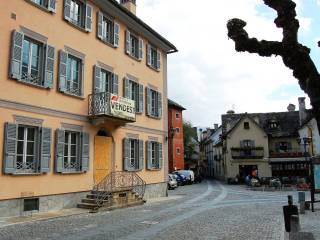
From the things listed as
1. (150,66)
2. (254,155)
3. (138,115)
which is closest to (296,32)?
(138,115)

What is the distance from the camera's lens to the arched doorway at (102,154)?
1878cm

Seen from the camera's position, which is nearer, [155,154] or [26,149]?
[26,149]

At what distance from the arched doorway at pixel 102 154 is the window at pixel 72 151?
95cm

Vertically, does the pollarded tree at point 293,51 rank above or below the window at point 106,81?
below

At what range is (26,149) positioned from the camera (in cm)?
1473

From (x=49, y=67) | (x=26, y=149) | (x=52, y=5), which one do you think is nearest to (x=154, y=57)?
(x=52, y=5)

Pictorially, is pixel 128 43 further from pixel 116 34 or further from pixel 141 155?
pixel 141 155

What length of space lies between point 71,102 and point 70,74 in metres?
1.35

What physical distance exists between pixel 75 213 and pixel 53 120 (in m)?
3.97

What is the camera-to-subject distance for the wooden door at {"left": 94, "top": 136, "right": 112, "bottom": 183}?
1875 cm

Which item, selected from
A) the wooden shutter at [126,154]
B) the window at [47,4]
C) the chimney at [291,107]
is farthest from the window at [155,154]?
the chimney at [291,107]

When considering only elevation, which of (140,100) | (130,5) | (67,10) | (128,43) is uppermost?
(130,5)

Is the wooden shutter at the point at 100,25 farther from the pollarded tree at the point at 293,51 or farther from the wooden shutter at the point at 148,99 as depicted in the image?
the pollarded tree at the point at 293,51

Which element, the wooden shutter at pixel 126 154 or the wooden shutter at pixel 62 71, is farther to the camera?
the wooden shutter at pixel 126 154
